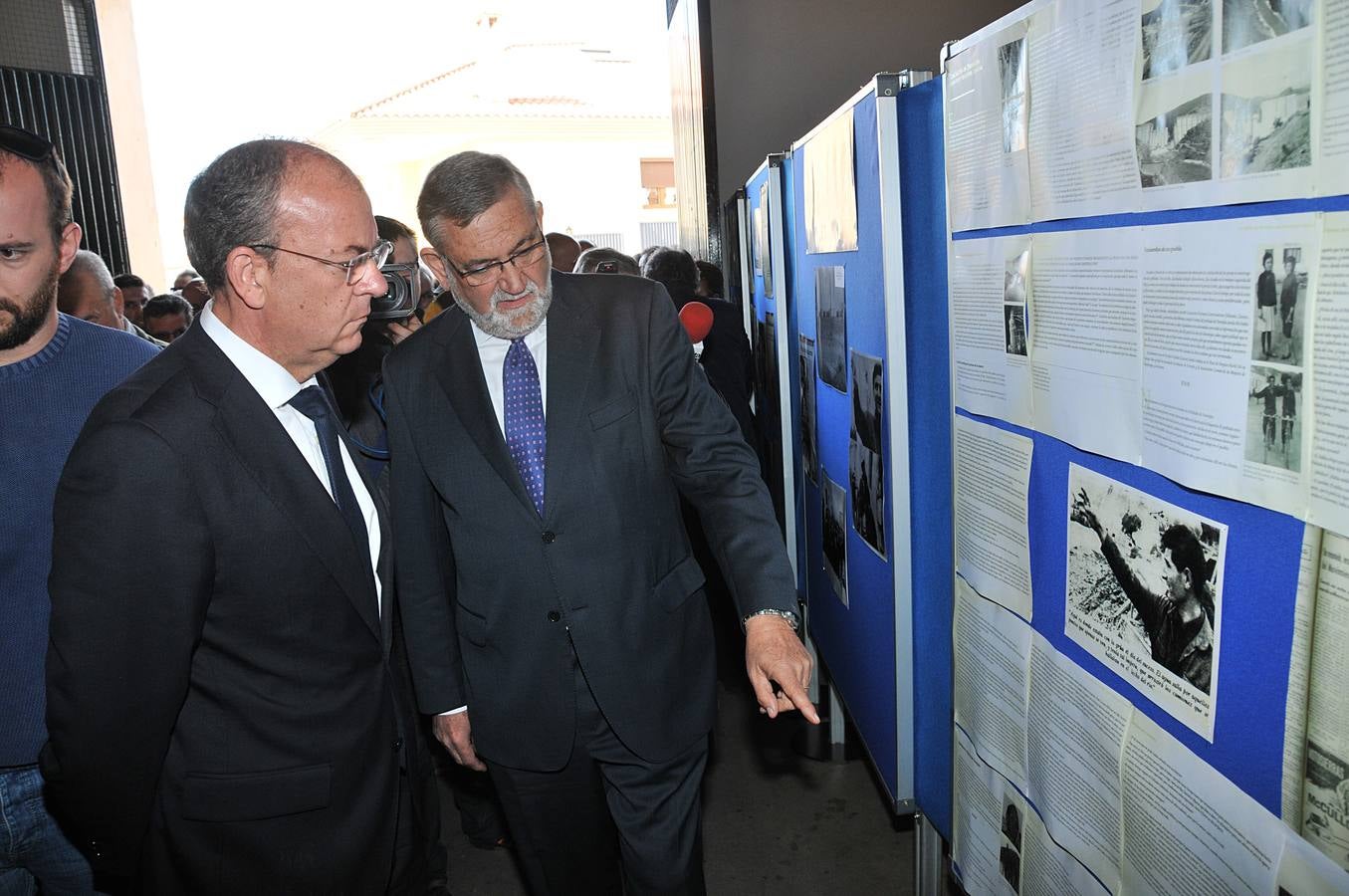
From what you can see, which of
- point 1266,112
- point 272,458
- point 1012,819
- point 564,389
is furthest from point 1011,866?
point 272,458

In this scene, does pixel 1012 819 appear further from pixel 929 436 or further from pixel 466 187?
pixel 466 187

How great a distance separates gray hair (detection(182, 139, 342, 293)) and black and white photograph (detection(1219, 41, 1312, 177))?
129cm

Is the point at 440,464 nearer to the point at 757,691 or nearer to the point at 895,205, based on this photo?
the point at 757,691

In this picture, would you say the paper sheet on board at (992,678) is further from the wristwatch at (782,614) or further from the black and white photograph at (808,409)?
the black and white photograph at (808,409)

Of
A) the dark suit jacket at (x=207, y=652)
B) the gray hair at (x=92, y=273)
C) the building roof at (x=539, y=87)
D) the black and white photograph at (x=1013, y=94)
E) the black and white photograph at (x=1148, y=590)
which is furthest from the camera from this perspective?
the building roof at (x=539, y=87)

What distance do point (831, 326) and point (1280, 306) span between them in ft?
5.40

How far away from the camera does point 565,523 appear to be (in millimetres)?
1810

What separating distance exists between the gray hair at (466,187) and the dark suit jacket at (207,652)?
2.00ft

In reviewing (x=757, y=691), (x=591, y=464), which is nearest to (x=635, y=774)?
(x=757, y=691)

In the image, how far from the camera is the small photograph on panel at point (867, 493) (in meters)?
2.11

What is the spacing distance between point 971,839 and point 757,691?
63 cm

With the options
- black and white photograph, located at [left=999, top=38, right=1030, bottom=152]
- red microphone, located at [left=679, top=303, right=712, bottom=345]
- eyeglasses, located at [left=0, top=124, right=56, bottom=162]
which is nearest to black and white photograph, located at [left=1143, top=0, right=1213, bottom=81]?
black and white photograph, located at [left=999, top=38, right=1030, bottom=152]

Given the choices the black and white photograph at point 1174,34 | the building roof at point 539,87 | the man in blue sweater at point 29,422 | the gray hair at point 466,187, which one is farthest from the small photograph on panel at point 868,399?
the building roof at point 539,87

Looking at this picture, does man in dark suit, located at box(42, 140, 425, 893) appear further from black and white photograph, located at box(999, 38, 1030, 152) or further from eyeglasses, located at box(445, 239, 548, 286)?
black and white photograph, located at box(999, 38, 1030, 152)
